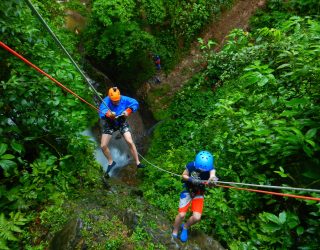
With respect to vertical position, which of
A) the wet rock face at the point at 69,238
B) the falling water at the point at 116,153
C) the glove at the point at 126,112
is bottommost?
the falling water at the point at 116,153

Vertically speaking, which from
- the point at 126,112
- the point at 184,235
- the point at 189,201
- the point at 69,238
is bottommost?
the point at 184,235

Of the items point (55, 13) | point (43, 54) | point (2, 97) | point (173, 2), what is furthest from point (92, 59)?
point (2, 97)

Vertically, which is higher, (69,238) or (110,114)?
(110,114)

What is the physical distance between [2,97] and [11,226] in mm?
1993

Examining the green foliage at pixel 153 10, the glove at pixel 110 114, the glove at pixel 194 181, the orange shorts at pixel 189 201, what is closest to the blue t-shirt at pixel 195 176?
the orange shorts at pixel 189 201

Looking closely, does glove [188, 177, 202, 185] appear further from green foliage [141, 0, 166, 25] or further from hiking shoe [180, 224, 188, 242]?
green foliage [141, 0, 166, 25]

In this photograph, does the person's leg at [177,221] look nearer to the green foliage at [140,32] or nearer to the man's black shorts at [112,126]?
the man's black shorts at [112,126]

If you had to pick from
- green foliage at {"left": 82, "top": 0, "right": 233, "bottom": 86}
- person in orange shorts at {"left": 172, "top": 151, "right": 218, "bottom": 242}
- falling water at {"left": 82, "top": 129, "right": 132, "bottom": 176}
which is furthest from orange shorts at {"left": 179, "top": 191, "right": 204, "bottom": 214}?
green foliage at {"left": 82, "top": 0, "right": 233, "bottom": 86}

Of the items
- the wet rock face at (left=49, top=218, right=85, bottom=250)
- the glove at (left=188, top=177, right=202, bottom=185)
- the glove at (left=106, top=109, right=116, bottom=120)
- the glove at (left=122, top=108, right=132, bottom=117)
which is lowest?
the glove at (left=188, top=177, right=202, bottom=185)

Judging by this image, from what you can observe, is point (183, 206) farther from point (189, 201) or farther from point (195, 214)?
point (195, 214)

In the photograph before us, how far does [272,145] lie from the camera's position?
493 cm

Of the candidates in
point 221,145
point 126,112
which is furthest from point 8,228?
point 221,145

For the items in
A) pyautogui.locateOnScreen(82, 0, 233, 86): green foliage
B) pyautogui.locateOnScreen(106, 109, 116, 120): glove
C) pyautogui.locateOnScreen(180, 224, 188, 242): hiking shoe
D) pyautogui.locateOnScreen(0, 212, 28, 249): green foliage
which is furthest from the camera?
pyautogui.locateOnScreen(82, 0, 233, 86): green foliage

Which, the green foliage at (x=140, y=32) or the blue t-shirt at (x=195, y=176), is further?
the green foliage at (x=140, y=32)
